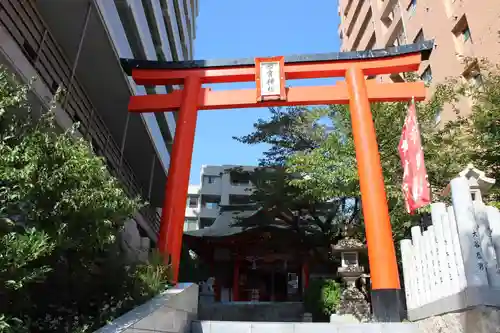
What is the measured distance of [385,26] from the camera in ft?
83.8

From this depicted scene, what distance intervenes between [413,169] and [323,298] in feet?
15.8

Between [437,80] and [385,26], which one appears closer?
[437,80]

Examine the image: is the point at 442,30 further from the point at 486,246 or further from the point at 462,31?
the point at 486,246

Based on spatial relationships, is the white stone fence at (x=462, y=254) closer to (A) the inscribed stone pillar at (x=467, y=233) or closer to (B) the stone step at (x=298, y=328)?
(A) the inscribed stone pillar at (x=467, y=233)

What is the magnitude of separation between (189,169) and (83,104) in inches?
133

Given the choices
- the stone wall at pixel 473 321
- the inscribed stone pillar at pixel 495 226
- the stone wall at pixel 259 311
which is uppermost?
the inscribed stone pillar at pixel 495 226

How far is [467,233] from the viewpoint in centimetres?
414

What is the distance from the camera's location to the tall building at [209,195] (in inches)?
1622

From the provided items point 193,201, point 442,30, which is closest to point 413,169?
point 442,30

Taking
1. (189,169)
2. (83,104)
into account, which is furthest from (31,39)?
(189,169)

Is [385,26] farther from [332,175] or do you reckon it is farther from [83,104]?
[83,104]

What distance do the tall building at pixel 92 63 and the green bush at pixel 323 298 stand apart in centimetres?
595

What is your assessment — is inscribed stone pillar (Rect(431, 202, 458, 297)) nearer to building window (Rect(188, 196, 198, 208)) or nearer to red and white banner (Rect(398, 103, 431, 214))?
red and white banner (Rect(398, 103, 431, 214))

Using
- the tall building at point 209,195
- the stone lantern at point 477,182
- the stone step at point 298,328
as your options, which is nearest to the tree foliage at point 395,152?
the stone step at point 298,328
